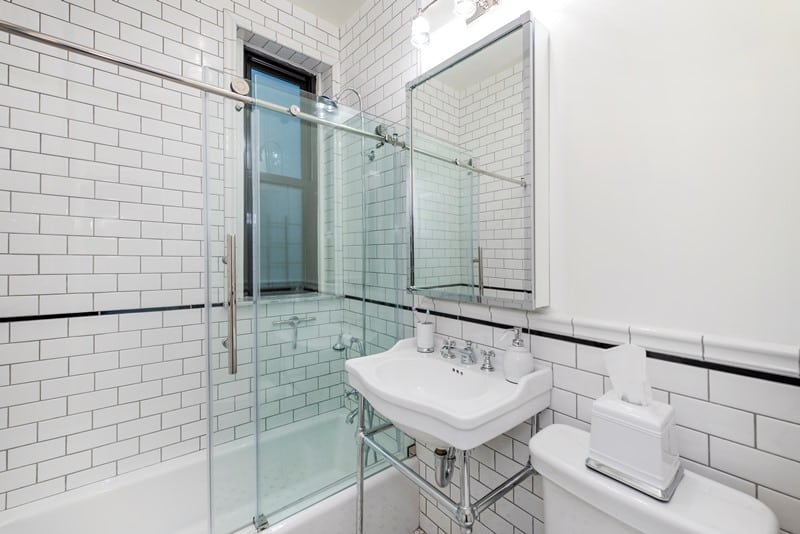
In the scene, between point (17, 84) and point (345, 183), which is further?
point (345, 183)

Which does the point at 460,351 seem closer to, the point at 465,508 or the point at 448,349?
the point at 448,349

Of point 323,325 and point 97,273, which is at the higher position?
point 97,273

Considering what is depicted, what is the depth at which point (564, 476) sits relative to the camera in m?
0.75

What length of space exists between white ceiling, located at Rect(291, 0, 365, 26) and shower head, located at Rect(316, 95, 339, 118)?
916 millimetres

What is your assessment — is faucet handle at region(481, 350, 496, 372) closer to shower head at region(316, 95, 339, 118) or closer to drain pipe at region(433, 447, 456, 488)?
drain pipe at region(433, 447, 456, 488)

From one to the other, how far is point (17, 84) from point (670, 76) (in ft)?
7.76

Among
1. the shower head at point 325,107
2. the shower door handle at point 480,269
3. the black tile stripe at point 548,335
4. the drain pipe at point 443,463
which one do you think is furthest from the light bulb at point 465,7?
the drain pipe at point 443,463

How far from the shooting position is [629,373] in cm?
74

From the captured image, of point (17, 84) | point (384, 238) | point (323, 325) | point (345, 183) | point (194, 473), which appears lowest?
point (194, 473)

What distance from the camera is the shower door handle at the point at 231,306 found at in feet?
4.22

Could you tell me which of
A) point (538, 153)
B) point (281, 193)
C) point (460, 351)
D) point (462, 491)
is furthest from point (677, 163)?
point (281, 193)

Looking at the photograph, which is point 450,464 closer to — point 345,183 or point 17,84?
point 345,183

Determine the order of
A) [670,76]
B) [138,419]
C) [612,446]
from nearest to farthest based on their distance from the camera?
[612,446] → [670,76] → [138,419]

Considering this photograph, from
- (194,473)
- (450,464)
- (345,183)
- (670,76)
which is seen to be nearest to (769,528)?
(450,464)
